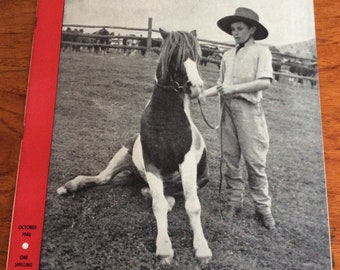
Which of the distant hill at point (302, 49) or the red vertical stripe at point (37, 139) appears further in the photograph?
the distant hill at point (302, 49)

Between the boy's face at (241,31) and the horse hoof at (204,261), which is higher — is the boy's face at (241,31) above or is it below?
above

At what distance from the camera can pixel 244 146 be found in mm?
1032

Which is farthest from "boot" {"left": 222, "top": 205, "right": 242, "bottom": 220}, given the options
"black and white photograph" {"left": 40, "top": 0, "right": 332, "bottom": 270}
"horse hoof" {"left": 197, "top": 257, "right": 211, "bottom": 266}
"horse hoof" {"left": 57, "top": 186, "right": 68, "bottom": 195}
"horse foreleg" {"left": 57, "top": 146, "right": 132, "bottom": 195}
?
"horse hoof" {"left": 57, "top": 186, "right": 68, "bottom": 195}

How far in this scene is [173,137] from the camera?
100 centimetres

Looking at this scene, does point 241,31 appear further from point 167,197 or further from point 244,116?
point 167,197

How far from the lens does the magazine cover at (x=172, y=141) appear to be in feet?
3.14

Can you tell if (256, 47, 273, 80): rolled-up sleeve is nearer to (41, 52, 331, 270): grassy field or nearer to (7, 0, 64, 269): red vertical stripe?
(41, 52, 331, 270): grassy field

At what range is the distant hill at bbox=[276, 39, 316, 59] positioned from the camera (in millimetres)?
1084

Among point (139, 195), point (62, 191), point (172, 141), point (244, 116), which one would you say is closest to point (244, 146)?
point (244, 116)

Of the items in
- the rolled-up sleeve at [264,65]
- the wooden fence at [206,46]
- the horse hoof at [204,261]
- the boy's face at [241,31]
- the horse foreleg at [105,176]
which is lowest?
the horse hoof at [204,261]

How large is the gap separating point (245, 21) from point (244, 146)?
34 cm

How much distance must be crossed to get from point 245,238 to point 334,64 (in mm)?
525

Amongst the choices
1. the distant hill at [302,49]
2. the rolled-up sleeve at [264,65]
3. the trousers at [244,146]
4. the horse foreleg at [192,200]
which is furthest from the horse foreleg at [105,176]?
the distant hill at [302,49]

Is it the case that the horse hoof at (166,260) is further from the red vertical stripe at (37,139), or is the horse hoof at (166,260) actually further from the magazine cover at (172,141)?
the red vertical stripe at (37,139)
